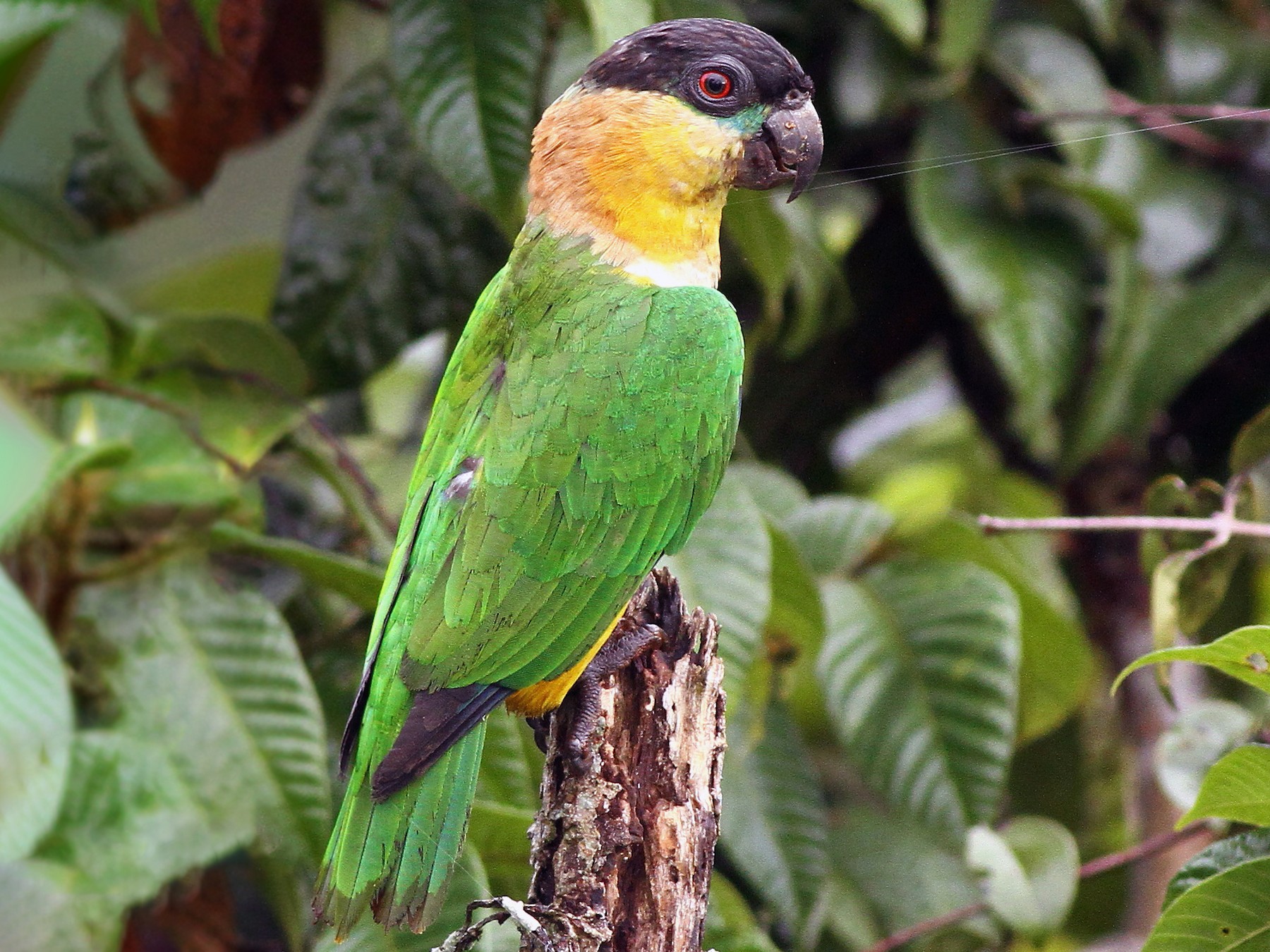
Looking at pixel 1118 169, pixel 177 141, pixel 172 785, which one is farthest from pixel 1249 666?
pixel 177 141

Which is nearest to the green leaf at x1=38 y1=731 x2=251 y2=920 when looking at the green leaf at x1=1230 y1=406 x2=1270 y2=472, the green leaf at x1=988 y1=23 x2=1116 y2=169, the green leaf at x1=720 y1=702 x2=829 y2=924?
the green leaf at x1=720 y1=702 x2=829 y2=924

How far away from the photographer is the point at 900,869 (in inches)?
115

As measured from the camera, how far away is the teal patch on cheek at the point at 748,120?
1976 millimetres

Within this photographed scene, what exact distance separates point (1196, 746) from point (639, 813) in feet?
3.41

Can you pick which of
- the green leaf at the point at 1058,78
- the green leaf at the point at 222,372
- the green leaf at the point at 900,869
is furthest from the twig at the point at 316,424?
the green leaf at the point at 1058,78

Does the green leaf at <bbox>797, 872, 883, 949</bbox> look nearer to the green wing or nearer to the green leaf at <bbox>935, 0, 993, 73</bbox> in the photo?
the green wing

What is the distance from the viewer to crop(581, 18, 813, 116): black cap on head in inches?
76.6

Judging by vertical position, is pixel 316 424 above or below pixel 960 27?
below

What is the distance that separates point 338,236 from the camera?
295 centimetres

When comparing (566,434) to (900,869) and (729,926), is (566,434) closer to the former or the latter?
(729,926)

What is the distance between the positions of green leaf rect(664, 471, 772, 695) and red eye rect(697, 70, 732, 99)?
654 mm

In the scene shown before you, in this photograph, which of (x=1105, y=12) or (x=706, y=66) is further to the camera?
(x=1105, y=12)

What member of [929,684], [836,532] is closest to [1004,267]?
[836,532]

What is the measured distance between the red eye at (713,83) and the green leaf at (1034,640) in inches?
47.2
